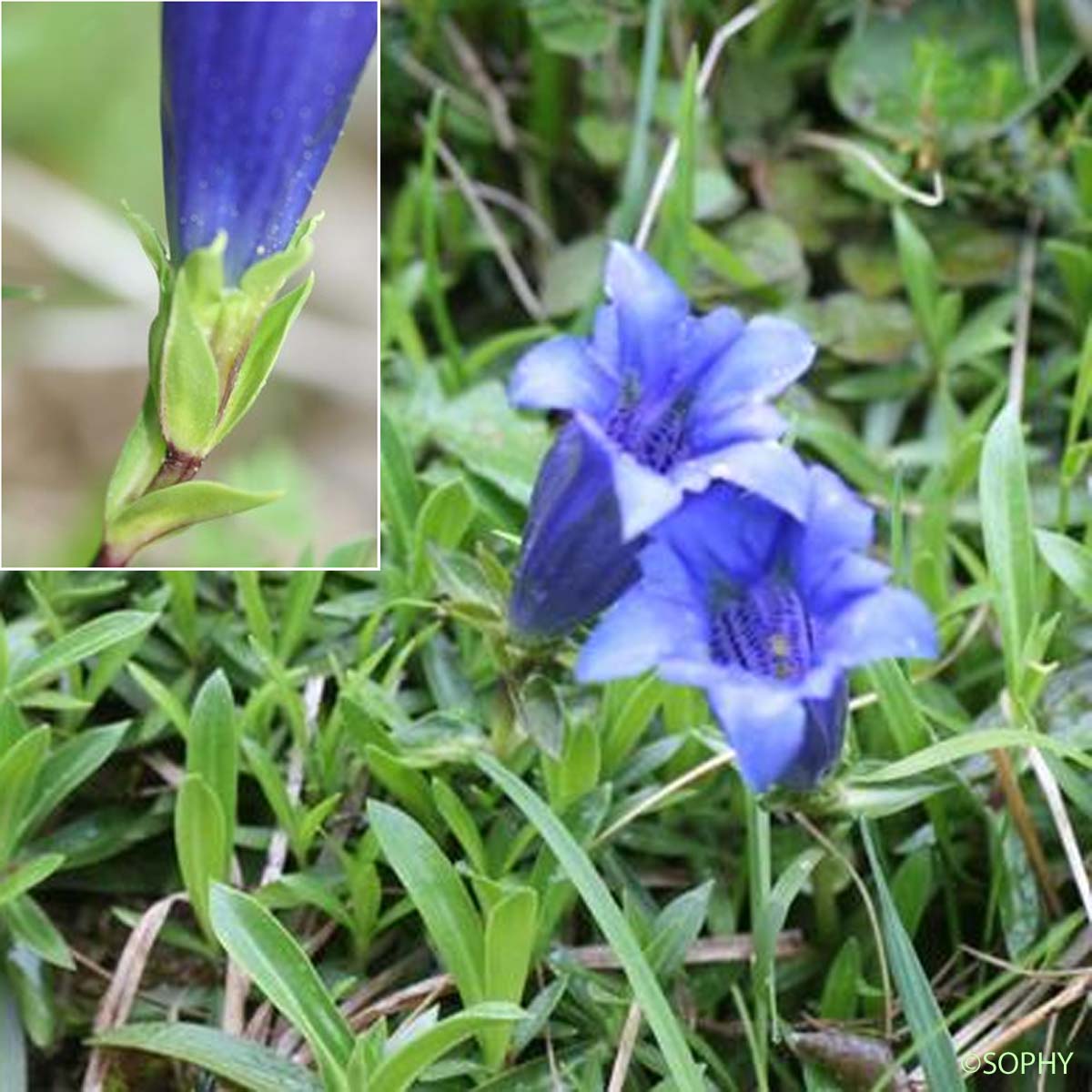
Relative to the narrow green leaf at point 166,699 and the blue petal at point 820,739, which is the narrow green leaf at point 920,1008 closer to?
the blue petal at point 820,739

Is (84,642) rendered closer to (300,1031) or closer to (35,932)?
(35,932)

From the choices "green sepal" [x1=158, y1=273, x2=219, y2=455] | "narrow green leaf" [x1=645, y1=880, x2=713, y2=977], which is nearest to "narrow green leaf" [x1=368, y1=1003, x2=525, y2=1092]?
"narrow green leaf" [x1=645, y1=880, x2=713, y2=977]

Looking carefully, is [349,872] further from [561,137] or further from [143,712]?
[561,137]

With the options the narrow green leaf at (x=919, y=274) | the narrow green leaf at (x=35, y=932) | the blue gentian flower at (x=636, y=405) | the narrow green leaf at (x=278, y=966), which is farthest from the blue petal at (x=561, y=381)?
the narrow green leaf at (x=919, y=274)

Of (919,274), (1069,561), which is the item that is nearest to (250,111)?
(1069,561)

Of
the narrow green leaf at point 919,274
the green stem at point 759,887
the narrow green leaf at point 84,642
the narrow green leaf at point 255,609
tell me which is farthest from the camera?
the narrow green leaf at point 919,274

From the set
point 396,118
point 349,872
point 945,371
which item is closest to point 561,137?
point 396,118
